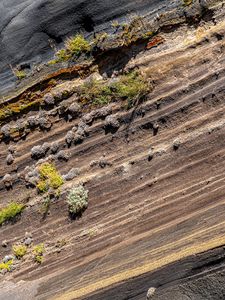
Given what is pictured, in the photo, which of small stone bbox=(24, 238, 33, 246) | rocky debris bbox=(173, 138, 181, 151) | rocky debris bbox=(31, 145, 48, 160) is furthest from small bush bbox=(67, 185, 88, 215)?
rocky debris bbox=(173, 138, 181, 151)

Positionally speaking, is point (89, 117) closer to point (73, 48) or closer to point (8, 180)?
point (73, 48)

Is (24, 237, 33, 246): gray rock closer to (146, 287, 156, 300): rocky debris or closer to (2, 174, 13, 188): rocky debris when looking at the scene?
(2, 174, 13, 188): rocky debris

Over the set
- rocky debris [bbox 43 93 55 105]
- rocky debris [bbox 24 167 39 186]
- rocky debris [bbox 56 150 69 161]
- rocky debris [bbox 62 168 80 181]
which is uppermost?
rocky debris [bbox 43 93 55 105]

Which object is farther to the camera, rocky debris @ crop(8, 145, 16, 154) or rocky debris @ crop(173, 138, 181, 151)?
rocky debris @ crop(8, 145, 16, 154)

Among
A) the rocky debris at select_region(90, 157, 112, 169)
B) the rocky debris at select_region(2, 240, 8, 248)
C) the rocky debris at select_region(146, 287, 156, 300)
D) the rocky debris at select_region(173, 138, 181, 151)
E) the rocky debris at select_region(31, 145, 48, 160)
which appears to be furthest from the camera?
the rocky debris at select_region(2, 240, 8, 248)

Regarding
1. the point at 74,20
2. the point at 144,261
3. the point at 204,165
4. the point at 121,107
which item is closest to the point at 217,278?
the point at 144,261

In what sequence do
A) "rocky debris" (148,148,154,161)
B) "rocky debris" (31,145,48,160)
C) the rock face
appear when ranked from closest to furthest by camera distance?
1. "rocky debris" (148,148,154,161)
2. the rock face
3. "rocky debris" (31,145,48,160)
